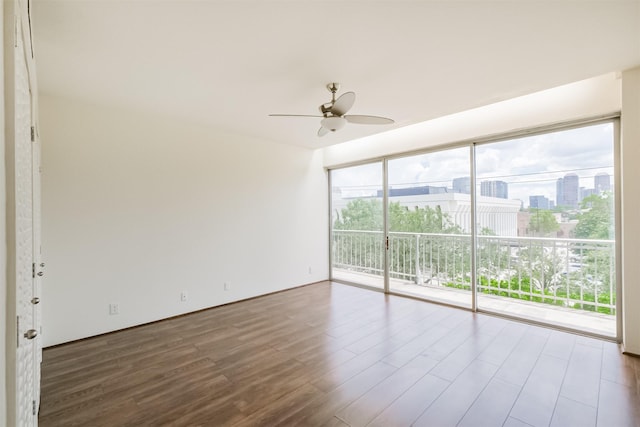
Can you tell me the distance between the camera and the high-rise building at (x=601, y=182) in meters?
2.92

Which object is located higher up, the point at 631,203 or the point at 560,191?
the point at 560,191

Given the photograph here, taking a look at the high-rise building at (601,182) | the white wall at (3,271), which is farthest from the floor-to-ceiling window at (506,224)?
the white wall at (3,271)

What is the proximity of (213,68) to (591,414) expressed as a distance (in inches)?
145

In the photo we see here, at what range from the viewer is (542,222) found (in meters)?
3.43

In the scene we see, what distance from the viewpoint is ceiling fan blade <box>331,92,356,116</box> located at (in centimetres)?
237

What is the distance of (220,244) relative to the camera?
415 centimetres

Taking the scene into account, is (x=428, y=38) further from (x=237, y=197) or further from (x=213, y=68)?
Answer: (x=237, y=197)

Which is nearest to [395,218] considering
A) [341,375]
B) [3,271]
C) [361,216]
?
[361,216]

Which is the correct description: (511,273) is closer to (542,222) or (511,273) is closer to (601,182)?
(542,222)

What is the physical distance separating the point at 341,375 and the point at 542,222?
2945 millimetres

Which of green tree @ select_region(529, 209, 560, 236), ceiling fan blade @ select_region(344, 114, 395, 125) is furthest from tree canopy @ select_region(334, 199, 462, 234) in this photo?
ceiling fan blade @ select_region(344, 114, 395, 125)

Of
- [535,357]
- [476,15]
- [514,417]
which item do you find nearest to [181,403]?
[514,417]

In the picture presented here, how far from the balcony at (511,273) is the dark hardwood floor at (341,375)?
64 cm

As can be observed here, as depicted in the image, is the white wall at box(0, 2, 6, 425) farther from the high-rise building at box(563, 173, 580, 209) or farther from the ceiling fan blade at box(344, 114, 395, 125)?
the high-rise building at box(563, 173, 580, 209)
